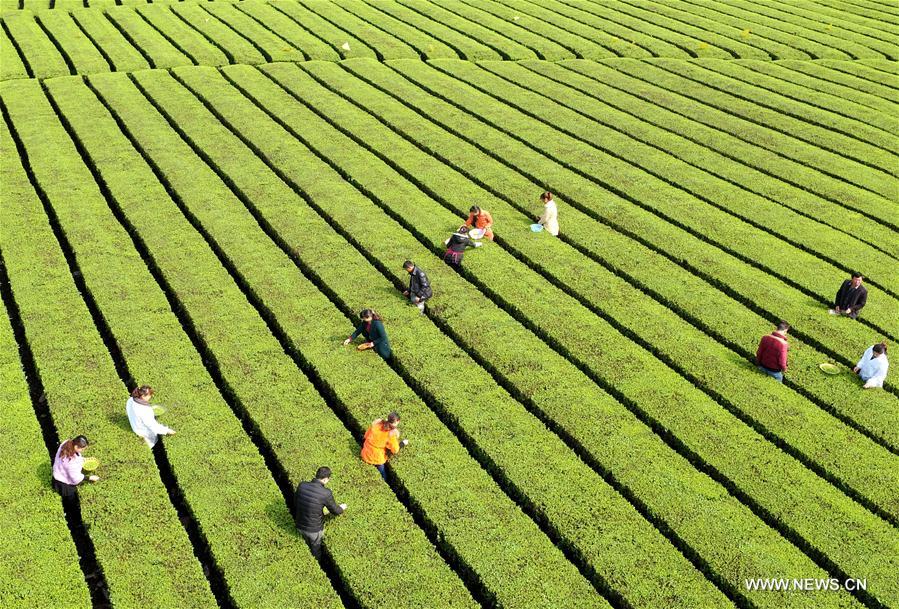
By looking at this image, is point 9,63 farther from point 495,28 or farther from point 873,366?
point 873,366

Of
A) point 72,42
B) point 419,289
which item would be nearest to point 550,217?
point 419,289

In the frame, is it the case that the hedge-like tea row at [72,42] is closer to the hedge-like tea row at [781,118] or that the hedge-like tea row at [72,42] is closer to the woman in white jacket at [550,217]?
the woman in white jacket at [550,217]

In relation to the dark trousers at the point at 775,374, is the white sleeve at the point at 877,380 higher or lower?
higher

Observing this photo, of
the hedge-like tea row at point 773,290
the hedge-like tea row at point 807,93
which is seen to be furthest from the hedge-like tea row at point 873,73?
the hedge-like tea row at point 773,290

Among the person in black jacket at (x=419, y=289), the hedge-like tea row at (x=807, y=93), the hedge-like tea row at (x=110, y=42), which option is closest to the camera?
the person in black jacket at (x=419, y=289)

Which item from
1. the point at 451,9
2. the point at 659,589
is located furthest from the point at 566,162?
the point at 451,9

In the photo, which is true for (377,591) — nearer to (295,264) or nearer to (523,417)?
(523,417)
